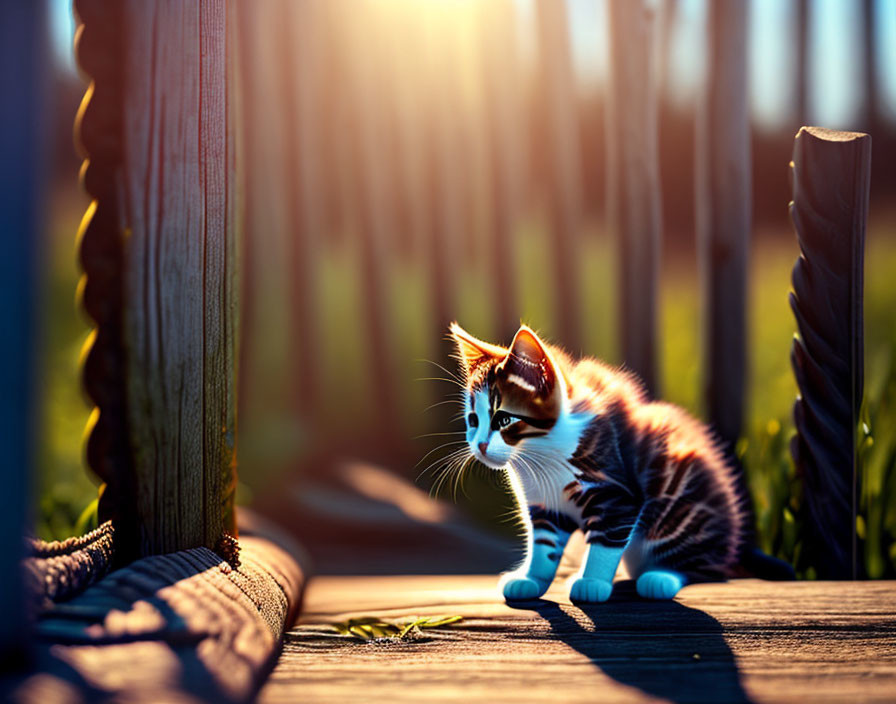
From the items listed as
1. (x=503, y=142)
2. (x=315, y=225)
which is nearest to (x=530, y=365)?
(x=315, y=225)

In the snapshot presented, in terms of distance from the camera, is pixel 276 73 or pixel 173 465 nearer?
pixel 173 465

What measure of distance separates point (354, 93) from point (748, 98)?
11.5 feet

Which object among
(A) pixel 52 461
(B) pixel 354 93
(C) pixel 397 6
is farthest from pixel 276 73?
(A) pixel 52 461

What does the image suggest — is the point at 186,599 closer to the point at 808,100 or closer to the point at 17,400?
the point at 17,400

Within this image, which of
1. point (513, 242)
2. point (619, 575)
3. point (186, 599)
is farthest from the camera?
point (513, 242)

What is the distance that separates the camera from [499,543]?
3781mm

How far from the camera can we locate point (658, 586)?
5.58 ft

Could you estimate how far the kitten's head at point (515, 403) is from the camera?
162 cm

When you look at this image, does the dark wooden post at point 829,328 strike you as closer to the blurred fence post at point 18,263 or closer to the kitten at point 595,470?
the kitten at point 595,470

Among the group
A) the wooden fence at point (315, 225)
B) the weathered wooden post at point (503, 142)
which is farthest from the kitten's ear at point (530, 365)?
the weathered wooden post at point (503, 142)

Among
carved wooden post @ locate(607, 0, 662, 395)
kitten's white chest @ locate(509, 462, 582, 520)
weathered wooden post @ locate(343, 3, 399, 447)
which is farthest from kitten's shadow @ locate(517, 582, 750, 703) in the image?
weathered wooden post @ locate(343, 3, 399, 447)

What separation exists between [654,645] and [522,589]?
42 centimetres

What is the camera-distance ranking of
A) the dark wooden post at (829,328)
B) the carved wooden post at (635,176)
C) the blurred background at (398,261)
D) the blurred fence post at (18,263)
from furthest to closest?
the blurred background at (398,261), the carved wooden post at (635,176), the dark wooden post at (829,328), the blurred fence post at (18,263)

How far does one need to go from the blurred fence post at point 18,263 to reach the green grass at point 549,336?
43 millimetres
